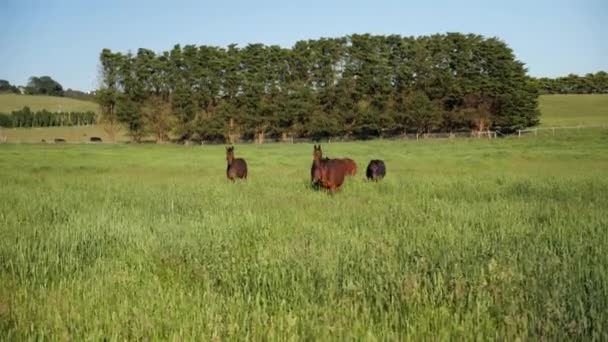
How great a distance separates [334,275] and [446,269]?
126 cm

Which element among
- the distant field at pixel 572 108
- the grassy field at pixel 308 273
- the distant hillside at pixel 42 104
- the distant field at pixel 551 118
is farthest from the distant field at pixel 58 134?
the grassy field at pixel 308 273

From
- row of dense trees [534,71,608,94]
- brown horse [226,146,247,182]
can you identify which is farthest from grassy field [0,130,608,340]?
row of dense trees [534,71,608,94]

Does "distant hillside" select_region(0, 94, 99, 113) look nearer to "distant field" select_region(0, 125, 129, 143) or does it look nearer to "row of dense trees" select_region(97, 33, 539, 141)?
"distant field" select_region(0, 125, 129, 143)

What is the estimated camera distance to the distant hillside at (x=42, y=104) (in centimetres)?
14227

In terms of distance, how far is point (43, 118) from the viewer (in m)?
129

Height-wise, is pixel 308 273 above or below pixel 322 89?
below

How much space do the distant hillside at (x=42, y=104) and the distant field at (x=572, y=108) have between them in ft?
351

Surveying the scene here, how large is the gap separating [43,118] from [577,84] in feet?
478

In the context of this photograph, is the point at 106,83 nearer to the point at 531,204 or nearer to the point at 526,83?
the point at 526,83

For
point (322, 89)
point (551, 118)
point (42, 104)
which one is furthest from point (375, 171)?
point (42, 104)

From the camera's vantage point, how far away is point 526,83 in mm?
80312

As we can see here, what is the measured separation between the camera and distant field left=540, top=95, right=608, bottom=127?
9894cm

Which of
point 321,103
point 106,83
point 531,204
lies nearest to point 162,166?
point 531,204

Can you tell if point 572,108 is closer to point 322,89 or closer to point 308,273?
point 322,89
